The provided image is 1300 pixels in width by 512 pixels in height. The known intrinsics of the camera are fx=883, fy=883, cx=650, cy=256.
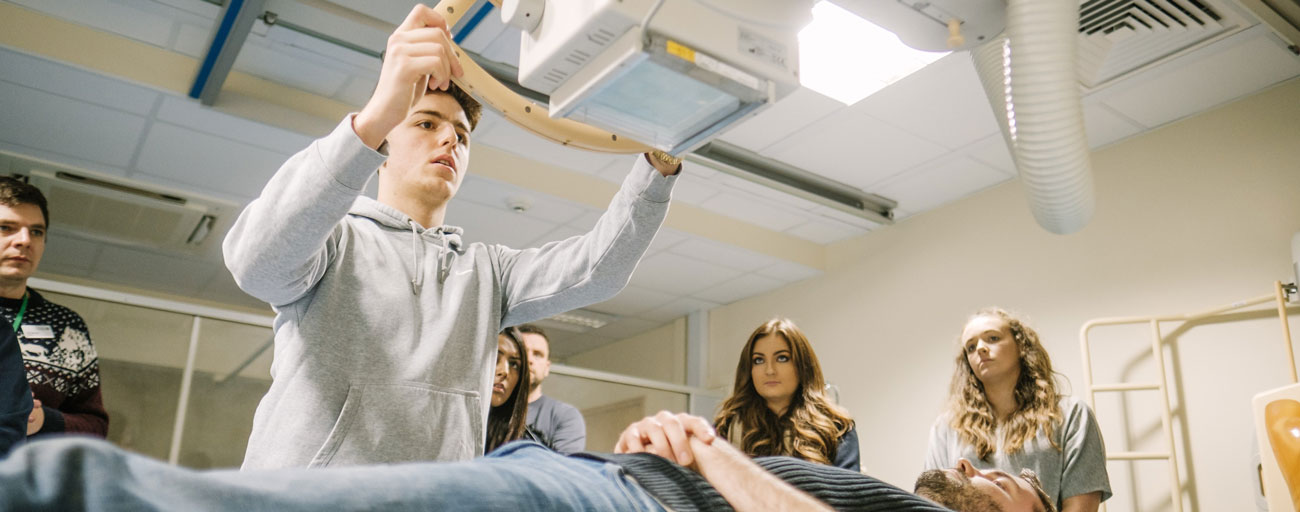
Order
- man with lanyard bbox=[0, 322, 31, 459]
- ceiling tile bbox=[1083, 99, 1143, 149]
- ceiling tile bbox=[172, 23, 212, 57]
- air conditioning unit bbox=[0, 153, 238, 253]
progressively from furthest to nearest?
1. air conditioning unit bbox=[0, 153, 238, 253]
2. ceiling tile bbox=[1083, 99, 1143, 149]
3. ceiling tile bbox=[172, 23, 212, 57]
4. man with lanyard bbox=[0, 322, 31, 459]

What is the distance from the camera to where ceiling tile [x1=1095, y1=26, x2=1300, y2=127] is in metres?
3.28

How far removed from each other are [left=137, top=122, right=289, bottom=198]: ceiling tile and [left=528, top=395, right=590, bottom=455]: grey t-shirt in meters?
1.83

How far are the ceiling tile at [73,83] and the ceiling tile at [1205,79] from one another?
153 inches

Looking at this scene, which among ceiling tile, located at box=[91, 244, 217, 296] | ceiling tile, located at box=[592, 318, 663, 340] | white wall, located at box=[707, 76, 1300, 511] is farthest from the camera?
ceiling tile, located at box=[592, 318, 663, 340]

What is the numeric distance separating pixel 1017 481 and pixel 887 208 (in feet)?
10.4

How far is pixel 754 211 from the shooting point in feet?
15.8

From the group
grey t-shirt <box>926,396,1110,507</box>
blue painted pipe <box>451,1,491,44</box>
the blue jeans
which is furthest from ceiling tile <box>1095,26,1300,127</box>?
the blue jeans

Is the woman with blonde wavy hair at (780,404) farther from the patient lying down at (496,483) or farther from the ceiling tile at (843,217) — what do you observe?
the ceiling tile at (843,217)

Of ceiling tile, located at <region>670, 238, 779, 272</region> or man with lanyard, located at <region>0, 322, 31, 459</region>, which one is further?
ceiling tile, located at <region>670, 238, 779, 272</region>

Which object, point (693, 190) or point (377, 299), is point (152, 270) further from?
point (377, 299)

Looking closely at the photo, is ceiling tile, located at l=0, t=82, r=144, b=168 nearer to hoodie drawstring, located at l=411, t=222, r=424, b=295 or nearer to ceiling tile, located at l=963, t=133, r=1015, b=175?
hoodie drawstring, located at l=411, t=222, r=424, b=295

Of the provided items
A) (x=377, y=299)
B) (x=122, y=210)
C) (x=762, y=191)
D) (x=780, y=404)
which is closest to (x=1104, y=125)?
(x=762, y=191)

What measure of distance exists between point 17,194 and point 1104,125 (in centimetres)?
390

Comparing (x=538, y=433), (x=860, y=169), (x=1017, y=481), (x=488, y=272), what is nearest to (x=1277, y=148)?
(x=860, y=169)
